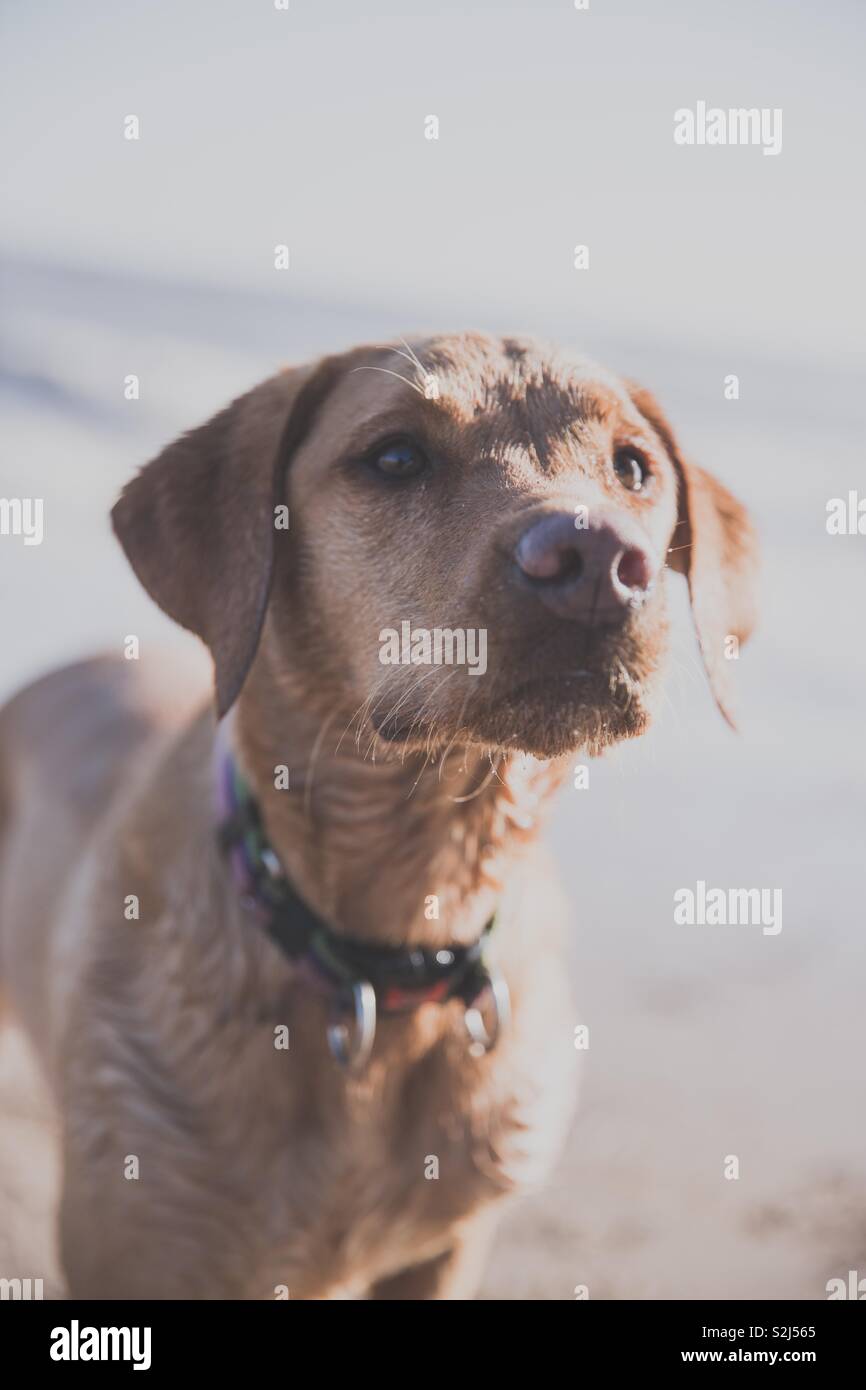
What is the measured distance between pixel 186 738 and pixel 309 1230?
1.03 meters

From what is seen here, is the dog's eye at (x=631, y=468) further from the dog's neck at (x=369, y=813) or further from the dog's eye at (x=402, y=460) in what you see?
the dog's neck at (x=369, y=813)

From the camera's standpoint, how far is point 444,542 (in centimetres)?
234

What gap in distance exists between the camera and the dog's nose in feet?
6.75

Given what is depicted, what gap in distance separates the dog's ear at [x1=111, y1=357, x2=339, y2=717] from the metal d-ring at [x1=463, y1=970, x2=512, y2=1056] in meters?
0.82

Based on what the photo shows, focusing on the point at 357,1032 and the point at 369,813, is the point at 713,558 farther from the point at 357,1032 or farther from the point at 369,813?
the point at 357,1032

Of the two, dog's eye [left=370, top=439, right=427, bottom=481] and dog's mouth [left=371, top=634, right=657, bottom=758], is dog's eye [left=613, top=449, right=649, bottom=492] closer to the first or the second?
dog's eye [left=370, top=439, right=427, bottom=481]

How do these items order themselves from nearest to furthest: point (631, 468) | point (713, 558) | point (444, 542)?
point (444, 542) → point (631, 468) → point (713, 558)

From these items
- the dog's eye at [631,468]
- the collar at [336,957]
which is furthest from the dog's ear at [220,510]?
the dog's eye at [631,468]

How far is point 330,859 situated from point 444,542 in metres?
0.66

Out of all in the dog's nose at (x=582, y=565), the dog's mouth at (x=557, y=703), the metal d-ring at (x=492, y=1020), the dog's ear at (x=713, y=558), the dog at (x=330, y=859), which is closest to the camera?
the dog's nose at (x=582, y=565)

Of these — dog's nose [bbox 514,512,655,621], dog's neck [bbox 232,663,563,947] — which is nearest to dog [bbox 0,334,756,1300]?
dog's neck [bbox 232,663,563,947]

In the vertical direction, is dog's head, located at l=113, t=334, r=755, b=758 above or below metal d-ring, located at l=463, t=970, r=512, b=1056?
above

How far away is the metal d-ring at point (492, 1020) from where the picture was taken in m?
2.68

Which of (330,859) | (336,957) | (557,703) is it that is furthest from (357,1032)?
(557,703)
